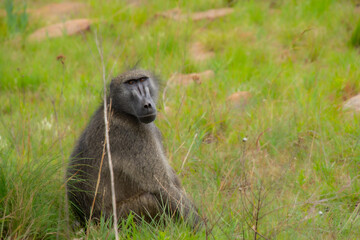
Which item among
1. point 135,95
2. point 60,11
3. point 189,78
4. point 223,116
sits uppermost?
point 60,11

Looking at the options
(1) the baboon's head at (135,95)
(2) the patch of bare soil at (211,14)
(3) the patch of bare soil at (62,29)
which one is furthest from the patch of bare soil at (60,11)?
(1) the baboon's head at (135,95)

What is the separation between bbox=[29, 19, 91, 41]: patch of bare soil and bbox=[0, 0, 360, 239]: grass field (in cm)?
18

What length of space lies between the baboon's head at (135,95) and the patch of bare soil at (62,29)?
3.89 m

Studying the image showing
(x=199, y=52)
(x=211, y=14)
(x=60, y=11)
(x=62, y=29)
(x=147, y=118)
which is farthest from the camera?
(x=60, y=11)

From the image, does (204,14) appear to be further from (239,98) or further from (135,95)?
(135,95)

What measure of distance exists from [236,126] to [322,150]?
0.87 meters

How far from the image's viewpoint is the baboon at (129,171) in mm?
3043

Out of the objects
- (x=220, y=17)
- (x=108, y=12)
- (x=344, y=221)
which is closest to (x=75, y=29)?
(x=108, y=12)

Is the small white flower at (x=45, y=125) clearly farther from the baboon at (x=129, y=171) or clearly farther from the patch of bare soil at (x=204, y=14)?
the patch of bare soil at (x=204, y=14)

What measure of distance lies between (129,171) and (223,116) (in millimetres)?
1585

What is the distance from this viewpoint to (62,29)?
690 centimetres

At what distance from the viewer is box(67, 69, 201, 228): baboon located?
9.98ft

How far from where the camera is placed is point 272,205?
10.5ft

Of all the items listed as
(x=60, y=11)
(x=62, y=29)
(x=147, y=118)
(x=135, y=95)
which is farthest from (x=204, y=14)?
(x=147, y=118)
